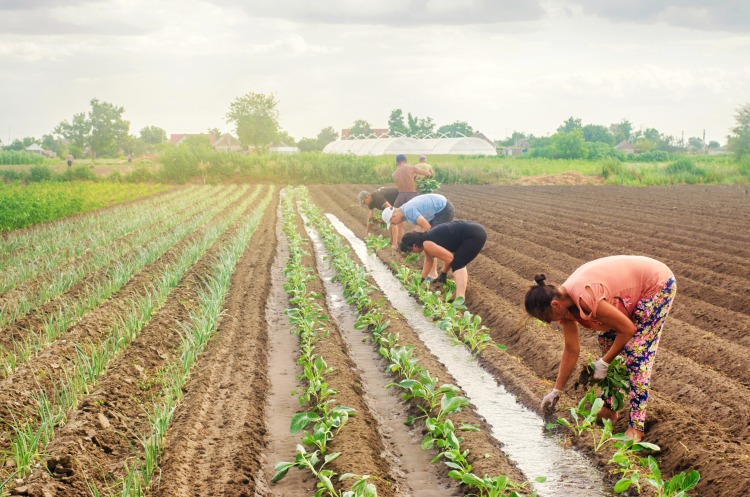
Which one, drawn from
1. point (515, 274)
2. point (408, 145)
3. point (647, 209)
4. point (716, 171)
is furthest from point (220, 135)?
point (515, 274)

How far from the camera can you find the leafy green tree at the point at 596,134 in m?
89.3

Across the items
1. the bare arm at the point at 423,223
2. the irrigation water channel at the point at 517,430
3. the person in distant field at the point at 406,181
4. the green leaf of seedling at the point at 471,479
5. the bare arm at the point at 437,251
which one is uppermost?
the person in distant field at the point at 406,181

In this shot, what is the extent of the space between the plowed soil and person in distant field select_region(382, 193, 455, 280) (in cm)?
97

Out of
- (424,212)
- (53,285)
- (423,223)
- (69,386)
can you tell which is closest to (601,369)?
(69,386)

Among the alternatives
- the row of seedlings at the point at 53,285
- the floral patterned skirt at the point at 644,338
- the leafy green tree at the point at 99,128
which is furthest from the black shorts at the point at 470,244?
the leafy green tree at the point at 99,128

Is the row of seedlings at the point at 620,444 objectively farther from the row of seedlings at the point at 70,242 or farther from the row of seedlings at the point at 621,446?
the row of seedlings at the point at 70,242

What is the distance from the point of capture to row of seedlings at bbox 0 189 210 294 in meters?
9.58

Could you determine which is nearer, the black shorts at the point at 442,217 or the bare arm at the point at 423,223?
the bare arm at the point at 423,223

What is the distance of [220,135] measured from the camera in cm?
11762

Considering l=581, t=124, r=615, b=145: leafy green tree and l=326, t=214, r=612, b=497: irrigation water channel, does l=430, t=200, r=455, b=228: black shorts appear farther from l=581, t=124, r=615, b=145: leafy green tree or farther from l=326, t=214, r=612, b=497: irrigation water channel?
l=581, t=124, r=615, b=145: leafy green tree

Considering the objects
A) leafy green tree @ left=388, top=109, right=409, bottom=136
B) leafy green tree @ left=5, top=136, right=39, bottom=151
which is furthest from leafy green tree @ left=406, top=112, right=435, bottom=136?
leafy green tree @ left=5, top=136, right=39, bottom=151

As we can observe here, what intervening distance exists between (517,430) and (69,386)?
9.40ft

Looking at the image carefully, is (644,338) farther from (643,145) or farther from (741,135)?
(643,145)

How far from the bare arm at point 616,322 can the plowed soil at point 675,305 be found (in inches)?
29.1
